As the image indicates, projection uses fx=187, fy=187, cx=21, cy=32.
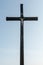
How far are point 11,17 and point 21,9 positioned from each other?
1.59 feet

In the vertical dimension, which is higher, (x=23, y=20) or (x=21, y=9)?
(x=21, y=9)

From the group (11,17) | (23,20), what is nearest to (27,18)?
(23,20)

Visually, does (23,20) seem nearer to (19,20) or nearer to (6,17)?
(19,20)

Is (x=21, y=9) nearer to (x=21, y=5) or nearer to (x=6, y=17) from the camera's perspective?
(x=21, y=5)

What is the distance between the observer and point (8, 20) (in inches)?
282

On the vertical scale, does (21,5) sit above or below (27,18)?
above

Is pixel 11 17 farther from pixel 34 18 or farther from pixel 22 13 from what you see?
pixel 34 18

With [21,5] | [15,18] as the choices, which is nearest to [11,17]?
[15,18]

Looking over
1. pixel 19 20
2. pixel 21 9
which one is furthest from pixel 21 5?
pixel 19 20

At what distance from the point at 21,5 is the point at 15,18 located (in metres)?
0.55

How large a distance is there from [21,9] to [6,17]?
25.5 inches

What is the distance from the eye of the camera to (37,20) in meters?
7.15

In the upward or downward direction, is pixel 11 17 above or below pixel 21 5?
below

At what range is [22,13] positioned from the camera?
23.2 feet
